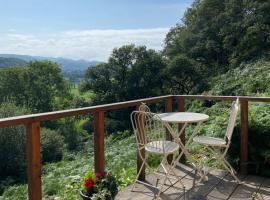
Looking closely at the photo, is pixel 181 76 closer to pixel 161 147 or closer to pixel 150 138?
pixel 150 138

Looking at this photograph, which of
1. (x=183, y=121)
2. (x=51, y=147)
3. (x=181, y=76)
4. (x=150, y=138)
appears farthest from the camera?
(x=51, y=147)

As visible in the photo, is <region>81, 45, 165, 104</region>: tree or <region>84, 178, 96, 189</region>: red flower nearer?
<region>84, 178, 96, 189</region>: red flower

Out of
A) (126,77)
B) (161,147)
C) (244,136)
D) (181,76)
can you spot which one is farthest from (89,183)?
(126,77)

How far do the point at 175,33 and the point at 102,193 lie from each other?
23.1 meters

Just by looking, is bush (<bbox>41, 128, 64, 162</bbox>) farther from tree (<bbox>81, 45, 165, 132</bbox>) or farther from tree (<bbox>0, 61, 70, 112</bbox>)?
tree (<bbox>0, 61, 70, 112</bbox>)

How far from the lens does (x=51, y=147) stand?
22.0m

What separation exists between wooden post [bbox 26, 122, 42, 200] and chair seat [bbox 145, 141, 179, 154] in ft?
3.88

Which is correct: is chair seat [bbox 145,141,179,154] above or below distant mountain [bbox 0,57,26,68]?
below

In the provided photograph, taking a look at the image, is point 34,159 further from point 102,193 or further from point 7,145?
point 7,145

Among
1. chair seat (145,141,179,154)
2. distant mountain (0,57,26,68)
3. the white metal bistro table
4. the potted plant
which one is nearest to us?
the potted plant

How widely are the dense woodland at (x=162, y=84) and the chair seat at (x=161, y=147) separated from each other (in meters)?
0.77

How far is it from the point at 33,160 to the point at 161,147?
53.7 inches

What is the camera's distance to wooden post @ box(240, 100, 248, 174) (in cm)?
420

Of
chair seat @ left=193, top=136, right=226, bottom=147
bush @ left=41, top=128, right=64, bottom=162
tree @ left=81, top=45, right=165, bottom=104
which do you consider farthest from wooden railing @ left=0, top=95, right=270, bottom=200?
bush @ left=41, top=128, right=64, bottom=162
